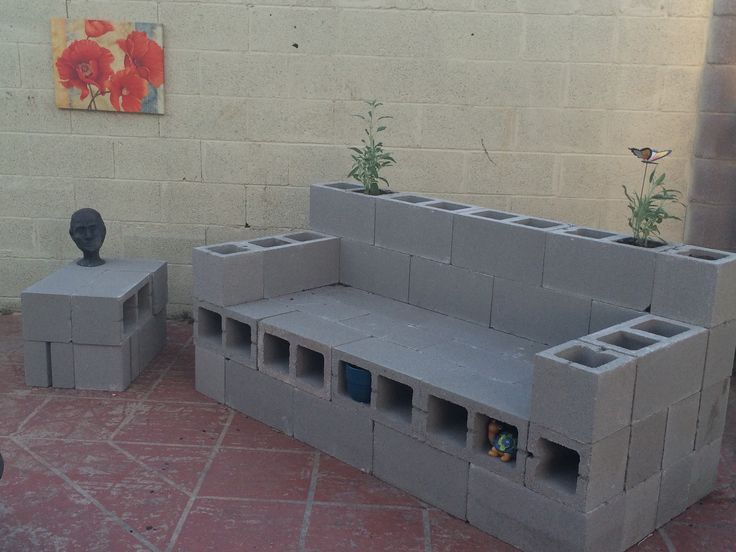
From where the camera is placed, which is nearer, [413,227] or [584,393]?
[584,393]

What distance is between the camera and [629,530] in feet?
14.0

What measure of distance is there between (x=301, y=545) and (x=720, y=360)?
2.34 metres

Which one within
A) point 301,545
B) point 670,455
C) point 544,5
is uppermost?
point 544,5

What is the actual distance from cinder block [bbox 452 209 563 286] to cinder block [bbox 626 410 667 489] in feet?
4.06

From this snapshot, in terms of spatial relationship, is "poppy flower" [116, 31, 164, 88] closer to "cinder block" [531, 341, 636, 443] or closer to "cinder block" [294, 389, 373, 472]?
"cinder block" [294, 389, 373, 472]

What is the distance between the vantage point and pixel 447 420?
15.5 feet

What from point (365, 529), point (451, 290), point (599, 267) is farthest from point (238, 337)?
point (599, 267)

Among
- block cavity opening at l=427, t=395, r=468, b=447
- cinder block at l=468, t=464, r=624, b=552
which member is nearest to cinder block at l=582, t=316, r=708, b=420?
cinder block at l=468, t=464, r=624, b=552

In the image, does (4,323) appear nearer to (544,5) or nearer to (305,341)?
(305,341)

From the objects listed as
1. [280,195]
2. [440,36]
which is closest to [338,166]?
[280,195]

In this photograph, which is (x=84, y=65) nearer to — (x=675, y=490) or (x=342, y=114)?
(x=342, y=114)

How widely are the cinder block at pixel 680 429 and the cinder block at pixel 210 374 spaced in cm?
284

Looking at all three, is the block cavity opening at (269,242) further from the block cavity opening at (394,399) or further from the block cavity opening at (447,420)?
the block cavity opening at (447,420)

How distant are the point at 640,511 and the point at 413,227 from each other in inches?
95.1
